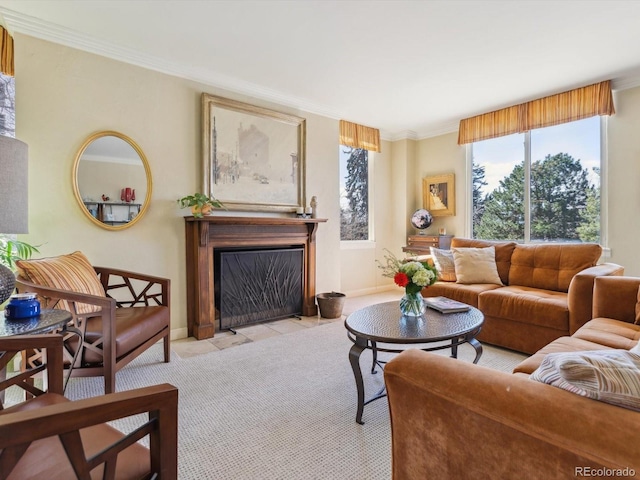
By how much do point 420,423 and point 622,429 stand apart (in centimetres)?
45

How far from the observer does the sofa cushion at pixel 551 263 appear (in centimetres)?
303

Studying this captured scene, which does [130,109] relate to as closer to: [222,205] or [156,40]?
[156,40]

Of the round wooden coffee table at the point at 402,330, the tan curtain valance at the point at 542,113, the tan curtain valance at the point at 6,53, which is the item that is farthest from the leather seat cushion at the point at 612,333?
the tan curtain valance at the point at 6,53

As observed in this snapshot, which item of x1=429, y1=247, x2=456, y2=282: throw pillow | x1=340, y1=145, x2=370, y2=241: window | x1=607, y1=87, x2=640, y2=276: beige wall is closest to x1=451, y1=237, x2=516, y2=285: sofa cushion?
x1=429, y1=247, x2=456, y2=282: throw pillow

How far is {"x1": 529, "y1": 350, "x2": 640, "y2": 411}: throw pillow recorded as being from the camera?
726mm

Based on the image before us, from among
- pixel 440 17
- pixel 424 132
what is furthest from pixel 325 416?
pixel 424 132

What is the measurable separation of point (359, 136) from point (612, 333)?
12.8ft

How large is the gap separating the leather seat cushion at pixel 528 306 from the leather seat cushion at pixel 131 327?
2695 mm

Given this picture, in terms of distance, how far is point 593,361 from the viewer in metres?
0.80

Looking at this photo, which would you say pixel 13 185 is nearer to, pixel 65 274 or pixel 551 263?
pixel 65 274

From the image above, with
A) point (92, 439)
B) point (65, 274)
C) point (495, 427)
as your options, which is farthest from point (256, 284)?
point (495, 427)

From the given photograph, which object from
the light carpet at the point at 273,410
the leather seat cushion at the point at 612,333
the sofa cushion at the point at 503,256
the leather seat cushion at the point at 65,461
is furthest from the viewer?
the sofa cushion at the point at 503,256

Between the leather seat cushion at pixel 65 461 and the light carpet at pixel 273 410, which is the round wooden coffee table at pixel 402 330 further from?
the leather seat cushion at pixel 65 461

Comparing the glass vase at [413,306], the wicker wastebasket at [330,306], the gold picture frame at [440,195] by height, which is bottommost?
the wicker wastebasket at [330,306]
